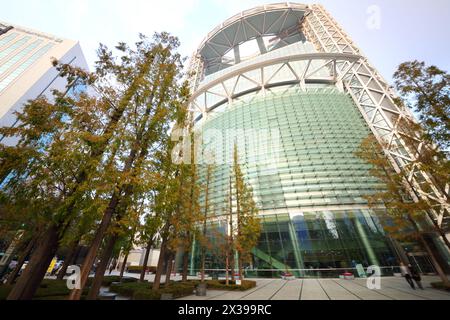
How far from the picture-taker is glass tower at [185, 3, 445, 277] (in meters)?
17.5

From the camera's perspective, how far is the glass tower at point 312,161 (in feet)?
57.5

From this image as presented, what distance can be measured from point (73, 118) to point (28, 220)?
14.8 ft

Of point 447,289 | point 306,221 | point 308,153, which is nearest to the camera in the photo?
point 447,289

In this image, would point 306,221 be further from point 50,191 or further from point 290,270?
point 50,191

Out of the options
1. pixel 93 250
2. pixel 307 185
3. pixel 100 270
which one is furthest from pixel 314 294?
pixel 307 185

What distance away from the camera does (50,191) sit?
677 centimetres

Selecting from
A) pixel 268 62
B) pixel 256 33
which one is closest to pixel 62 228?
pixel 268 62

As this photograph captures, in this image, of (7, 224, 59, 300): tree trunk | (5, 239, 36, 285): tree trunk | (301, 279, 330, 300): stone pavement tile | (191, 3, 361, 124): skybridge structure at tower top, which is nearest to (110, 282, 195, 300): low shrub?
(7, 224, 59, 300): tree trunk

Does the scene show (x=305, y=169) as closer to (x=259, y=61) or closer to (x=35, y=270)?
(x=35, y=270)

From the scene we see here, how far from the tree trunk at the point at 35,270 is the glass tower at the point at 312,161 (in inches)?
386

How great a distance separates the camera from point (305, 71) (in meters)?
36.2

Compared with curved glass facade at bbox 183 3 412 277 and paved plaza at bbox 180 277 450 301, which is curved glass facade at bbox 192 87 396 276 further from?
paved plaza at bbox 180 277 450 301

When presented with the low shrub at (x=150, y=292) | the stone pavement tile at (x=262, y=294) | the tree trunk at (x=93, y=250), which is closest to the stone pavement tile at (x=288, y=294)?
the stone pavement tile at (x=262, y=294)

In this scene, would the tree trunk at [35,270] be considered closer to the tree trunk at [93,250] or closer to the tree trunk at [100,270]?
the tree trunk at [100,270]
